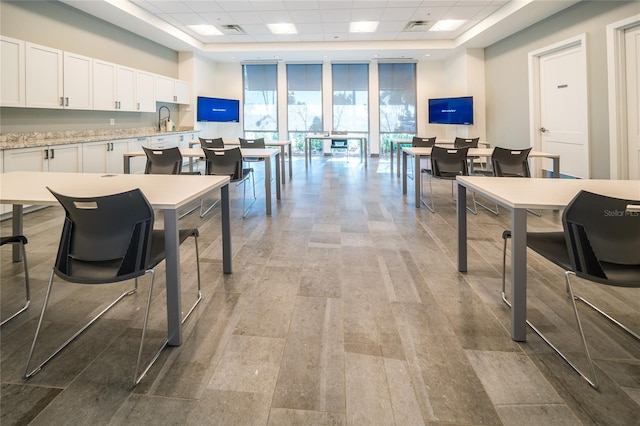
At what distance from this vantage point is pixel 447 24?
7871 millimetres

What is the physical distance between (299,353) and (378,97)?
1051 centimetres

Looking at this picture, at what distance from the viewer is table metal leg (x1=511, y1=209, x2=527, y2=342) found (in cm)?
175

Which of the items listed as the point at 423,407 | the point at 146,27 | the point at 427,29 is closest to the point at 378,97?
the point at 427,29

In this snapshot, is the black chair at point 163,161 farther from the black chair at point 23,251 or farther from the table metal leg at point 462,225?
the table metal leg at point 462,225

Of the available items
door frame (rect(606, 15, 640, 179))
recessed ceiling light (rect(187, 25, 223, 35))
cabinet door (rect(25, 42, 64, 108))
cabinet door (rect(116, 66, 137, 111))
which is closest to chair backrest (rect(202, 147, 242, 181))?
cabinet door (rect(25, 42, 64, 108))

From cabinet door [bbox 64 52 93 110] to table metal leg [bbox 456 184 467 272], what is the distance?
5691mm

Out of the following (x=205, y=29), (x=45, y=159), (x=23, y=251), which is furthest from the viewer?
(x=205, y=29)

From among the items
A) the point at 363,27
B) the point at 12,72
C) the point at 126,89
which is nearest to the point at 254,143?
the point at 126,89

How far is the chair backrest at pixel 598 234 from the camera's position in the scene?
4.90 feet

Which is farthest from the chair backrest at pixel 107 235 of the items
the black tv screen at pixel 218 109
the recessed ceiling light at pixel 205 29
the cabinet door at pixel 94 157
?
the black tv screen at pixel 218 109

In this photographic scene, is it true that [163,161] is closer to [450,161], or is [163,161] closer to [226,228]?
[226,228]

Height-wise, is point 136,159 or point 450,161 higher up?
point 136,159

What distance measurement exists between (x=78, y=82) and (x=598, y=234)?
264 inches

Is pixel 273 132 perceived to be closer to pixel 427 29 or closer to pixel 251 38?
pixel 251 38
